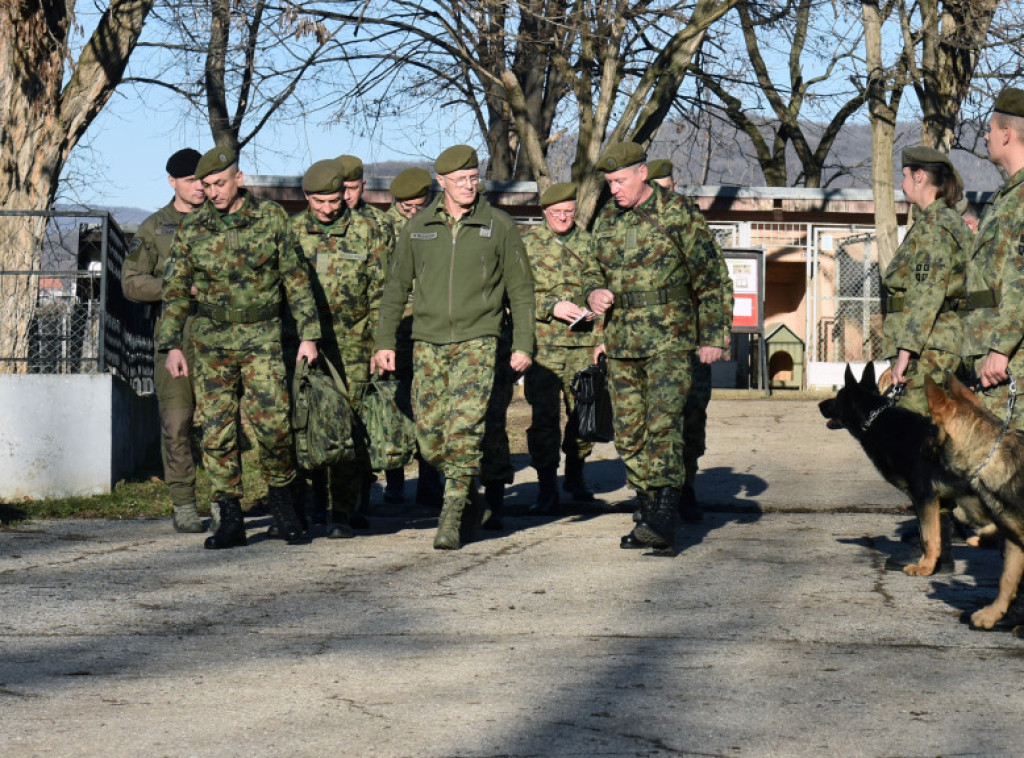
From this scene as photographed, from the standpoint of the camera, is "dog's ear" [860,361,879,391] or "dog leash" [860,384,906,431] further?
"dog's ear" [860,361,879,391]

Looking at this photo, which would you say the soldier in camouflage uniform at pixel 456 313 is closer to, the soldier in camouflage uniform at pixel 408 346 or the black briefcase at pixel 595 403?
the soldier in camouflage uniform at pixel 408 346

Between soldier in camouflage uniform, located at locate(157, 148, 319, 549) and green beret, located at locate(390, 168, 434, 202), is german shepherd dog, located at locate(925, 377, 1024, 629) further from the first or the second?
green beret, located at locate(390, 168, 434, 202)

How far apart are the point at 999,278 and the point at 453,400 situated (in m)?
3.13

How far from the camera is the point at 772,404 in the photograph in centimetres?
1800

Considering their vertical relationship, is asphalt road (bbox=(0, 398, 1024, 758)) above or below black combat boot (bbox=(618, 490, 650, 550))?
below

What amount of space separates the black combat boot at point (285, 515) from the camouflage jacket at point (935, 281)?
11.3 feet

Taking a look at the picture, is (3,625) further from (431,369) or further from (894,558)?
(894,558)

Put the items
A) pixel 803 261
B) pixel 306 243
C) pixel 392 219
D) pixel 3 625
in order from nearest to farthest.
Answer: pixel 3 625 → pixel 306 243 → pixel 392 219 → pixel 803 261

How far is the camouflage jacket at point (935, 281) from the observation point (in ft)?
24.6

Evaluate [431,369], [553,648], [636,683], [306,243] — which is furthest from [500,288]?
[636,683]

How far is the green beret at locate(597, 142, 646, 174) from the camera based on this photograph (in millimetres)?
7762

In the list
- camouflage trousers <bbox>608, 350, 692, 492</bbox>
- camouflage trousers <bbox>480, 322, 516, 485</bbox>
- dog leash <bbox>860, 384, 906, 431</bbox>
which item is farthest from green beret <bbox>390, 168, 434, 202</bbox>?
dog leash <bbox>860, 384, 906, 431</bbox>

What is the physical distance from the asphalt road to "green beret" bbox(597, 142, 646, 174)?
6.74 ft

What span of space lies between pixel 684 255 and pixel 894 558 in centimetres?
192
